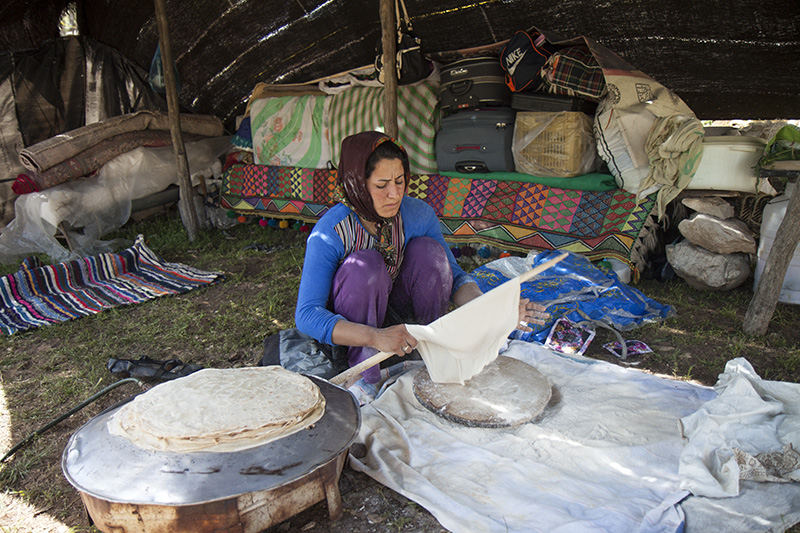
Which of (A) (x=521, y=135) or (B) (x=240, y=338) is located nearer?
(B) (x=240, y=338)

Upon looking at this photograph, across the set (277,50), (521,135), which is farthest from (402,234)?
(277,50)

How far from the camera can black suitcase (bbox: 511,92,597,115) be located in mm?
3502

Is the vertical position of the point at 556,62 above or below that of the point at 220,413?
above

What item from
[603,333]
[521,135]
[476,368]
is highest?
[521,135]

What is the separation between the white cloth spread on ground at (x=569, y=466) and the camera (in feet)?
4.60

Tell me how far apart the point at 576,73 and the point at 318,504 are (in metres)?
3.04

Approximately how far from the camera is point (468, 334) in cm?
175

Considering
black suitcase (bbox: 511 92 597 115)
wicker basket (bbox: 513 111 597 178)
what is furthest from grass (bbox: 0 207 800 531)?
black suitcase (bbox: 511 92 597 115)

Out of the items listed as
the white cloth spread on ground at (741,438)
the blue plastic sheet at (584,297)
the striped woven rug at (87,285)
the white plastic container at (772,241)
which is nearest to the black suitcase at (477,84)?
the blue plastic sheet at (584,297)

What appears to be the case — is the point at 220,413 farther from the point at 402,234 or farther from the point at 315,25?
the point at 315,25

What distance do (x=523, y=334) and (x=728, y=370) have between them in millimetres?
962

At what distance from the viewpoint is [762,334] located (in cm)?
266

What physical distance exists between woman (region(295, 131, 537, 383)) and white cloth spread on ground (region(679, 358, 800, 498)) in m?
0.65

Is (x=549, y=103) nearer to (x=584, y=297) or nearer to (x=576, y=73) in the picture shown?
(x=576, y=73)
